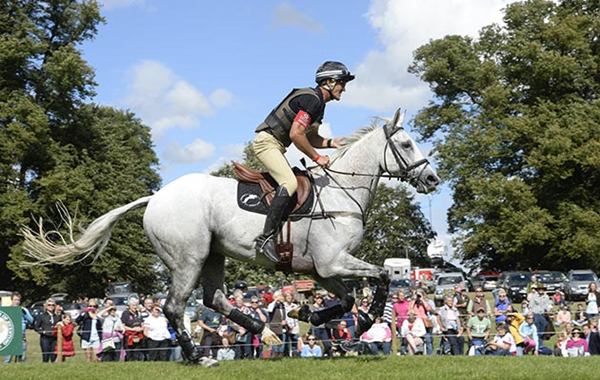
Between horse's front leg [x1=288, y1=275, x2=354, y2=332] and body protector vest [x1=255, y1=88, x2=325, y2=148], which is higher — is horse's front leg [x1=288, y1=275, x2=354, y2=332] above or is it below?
below

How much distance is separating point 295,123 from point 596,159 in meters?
38.6

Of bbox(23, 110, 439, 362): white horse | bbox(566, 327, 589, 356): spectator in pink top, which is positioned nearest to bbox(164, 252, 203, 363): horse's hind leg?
bbox(23, 110, 439, 362): white horse

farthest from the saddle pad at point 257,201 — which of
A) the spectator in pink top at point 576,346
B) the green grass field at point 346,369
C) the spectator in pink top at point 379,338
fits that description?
the spectator in pink top at point 576,346

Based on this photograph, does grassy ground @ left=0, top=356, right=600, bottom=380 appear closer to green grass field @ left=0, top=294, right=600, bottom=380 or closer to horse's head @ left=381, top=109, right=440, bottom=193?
green grass field @ left=0, top=294, right=600, bottom=380

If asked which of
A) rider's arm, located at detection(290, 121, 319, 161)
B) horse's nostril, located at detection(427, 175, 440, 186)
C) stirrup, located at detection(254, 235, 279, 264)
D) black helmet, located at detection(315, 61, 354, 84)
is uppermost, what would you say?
black helmet, located at detection(315, 61, 354, 84)

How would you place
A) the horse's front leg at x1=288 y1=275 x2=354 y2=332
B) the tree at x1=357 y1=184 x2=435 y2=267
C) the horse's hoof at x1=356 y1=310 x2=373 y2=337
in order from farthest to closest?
the tree at x1=357 y1=184 x2=435 y2=267, the horse's front leg at x1=288 y1=275 x2=354 y2=332, the horse's hoof at x1=356 y1=310 x2=373 y2=337

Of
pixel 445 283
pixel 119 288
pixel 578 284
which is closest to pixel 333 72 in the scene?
pixel 578 284

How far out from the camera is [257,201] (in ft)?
32.8

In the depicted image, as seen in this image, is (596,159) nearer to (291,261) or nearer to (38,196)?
(38,196)

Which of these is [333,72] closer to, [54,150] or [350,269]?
[350,269]

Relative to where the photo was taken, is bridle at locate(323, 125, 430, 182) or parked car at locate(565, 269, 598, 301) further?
parked car at locate(565, 269, 598, 301)

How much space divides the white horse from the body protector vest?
2.13 ft

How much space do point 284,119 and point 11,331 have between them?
881cm

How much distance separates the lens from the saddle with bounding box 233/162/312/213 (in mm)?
9984
